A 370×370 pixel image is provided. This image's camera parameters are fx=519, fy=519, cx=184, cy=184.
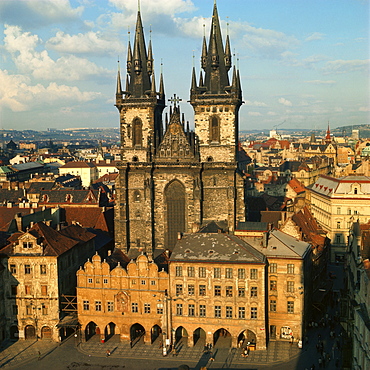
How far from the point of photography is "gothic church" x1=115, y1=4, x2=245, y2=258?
91625 mm

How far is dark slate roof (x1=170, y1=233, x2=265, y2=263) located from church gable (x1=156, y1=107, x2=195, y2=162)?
21870 millimetres

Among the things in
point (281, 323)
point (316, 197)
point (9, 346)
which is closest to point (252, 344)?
point (281, 323)

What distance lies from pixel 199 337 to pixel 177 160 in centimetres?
3157

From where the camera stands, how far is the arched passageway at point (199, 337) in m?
73.9

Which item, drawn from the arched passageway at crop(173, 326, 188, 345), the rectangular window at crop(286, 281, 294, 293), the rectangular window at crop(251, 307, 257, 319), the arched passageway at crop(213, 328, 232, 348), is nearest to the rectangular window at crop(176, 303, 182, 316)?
the arched passageway at crop(173, 326, 188, 345)

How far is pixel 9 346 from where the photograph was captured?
73.4m

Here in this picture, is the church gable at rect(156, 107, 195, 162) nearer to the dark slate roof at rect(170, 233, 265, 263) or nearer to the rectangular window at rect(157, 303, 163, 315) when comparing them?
the dark slate roof at rect(170, 233, 265, 263)

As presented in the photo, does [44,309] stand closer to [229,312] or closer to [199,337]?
[199,337]

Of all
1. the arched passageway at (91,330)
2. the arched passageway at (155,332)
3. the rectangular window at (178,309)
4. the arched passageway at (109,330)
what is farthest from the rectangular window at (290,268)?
the arched passageway at (91,330)

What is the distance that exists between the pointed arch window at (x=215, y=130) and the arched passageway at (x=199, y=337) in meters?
33.5

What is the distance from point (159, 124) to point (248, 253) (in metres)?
35.3

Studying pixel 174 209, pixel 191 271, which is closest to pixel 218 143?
pixel 174 209

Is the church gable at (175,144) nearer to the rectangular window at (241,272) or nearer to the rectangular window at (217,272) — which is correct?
the rectangular window at (217,272)

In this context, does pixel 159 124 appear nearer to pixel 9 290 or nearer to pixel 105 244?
pixel 105 244
